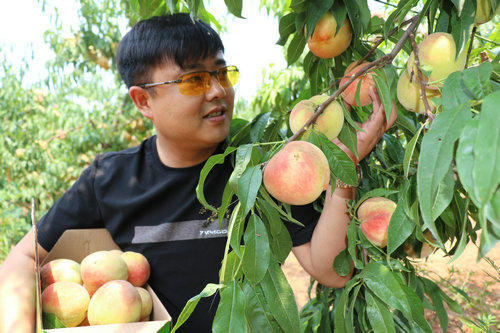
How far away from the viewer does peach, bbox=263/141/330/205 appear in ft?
2.02

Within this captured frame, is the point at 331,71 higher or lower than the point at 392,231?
higher

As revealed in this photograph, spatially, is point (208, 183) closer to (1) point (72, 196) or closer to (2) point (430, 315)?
(1) point (72, 196)

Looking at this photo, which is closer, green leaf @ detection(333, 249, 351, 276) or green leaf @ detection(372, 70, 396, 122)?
green leaf @ detection(372, 70, 396, 122)

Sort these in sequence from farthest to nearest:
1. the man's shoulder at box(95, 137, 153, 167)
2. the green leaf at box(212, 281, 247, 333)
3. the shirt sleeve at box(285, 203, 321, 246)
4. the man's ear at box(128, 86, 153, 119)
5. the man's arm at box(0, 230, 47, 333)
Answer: the man's shoulder at box(95, 137, 153, 167) → the man's ear at box(128, 86, 153, 119) → the shirt sleeve at box(285, 203, 321, 246) → the man's arm at box(0, 230, 47, 333) → the green leaf at box(212, 281, 247, 333)

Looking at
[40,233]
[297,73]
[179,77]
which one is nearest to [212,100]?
[179,77]

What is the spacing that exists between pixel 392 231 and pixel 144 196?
3.09 ft

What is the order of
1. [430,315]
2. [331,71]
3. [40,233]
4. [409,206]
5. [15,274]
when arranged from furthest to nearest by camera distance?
[430,315] → [40,233] → [15,274] → [331,71] → [409,206]

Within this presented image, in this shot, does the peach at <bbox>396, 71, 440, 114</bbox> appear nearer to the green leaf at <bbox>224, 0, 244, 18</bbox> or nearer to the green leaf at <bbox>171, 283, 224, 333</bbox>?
the green leaf at <bbox>224, 0, 244, 18</bbox>

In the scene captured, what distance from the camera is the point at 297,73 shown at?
3.13 meters

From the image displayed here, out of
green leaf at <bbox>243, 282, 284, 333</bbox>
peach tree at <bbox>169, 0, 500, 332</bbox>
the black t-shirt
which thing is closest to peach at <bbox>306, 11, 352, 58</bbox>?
peach tree at <bbox>169, 0, 500, 332</bbox>

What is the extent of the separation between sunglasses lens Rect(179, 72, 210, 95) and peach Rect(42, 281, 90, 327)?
23.3 inches

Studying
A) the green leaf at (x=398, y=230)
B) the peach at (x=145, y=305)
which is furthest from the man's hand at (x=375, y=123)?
the peach at (x=145, y=305)

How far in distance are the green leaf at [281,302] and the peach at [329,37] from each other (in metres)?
0.46

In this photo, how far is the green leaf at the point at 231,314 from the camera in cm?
54
